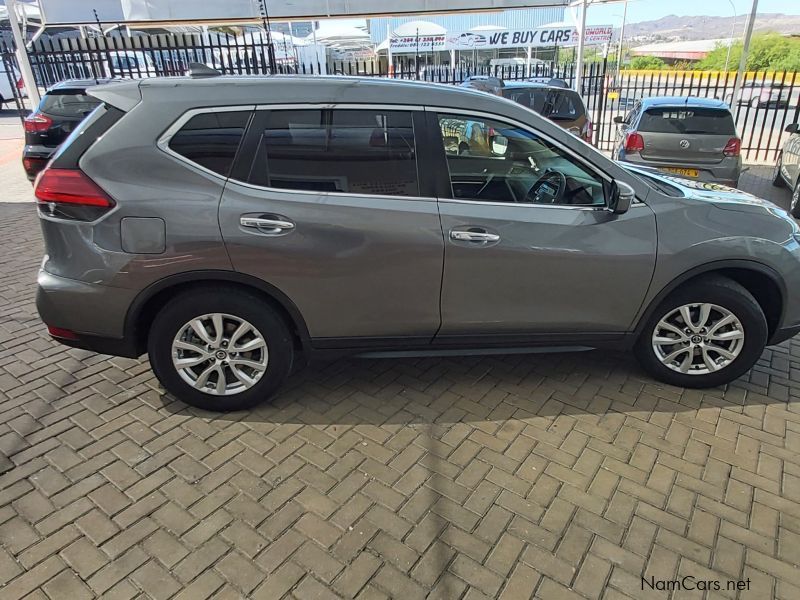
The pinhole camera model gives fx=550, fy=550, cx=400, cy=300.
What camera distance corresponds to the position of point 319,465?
9.34ft

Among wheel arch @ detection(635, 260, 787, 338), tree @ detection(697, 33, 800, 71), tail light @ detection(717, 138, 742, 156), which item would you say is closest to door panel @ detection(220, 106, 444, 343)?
wheel arch @ detection(635, 260, 787, 338)

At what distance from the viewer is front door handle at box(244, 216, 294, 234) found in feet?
9.48

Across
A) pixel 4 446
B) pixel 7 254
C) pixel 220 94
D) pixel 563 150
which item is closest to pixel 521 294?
pixel 563 150

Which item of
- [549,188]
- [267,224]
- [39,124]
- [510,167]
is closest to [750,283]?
[549,188]

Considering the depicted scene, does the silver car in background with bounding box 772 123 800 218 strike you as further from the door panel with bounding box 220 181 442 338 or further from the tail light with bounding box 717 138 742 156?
the door panel with bounding box 220 181 442 338

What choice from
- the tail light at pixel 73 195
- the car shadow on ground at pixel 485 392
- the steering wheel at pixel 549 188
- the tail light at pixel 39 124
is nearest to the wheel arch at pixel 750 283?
the car shadow on ground at pixel 485 392

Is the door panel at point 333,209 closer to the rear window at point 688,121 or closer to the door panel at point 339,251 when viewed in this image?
the door panel at point 339,251

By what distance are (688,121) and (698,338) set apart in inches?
227

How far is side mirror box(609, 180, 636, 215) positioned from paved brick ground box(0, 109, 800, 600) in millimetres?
1173

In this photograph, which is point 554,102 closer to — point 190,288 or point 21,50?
point 190,288

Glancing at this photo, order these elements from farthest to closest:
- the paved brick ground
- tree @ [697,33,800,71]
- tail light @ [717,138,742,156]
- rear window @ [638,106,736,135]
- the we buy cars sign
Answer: tree @ [697,33,800,71] → the we buy cars sign → rear window @ [638,106,736,135] → tail light @ [717,138,742,156] → the paved brick ground

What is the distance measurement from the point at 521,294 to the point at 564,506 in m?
1.17

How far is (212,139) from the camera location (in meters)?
2.91

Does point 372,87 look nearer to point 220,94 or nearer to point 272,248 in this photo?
point 220,94
